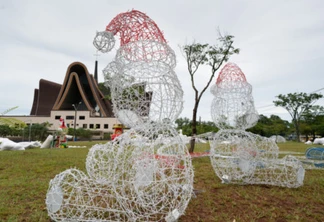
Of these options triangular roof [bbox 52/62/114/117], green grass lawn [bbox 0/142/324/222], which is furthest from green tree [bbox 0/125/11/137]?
green grass lawn [bbox 0/142/324/222]

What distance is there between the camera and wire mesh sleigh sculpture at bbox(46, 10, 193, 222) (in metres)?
3.00

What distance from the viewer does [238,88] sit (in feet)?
21.3

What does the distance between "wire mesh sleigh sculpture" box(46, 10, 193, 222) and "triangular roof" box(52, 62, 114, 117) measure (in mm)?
44247

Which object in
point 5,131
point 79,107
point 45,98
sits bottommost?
point 5,131

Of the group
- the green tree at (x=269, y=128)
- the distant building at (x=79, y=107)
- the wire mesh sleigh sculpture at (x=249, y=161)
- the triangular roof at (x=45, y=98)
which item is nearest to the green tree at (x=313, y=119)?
the green tree at (x=269, y=128)

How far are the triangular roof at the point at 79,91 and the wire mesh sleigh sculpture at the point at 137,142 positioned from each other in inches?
1742

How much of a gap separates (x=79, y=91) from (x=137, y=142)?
49.3m

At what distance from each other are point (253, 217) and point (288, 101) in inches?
1262

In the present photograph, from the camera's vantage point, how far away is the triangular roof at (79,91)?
153 ft

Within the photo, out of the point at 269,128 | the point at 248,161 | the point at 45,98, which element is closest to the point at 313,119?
the point at 269,128

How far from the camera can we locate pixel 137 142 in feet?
9.94

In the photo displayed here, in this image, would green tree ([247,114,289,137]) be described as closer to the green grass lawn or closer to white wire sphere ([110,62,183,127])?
the green grass lawn

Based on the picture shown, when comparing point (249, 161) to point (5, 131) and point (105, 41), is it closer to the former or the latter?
point (105, 41)

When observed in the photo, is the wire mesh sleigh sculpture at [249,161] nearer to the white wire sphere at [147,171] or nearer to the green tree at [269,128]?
the white wire sphere at [147,171]
